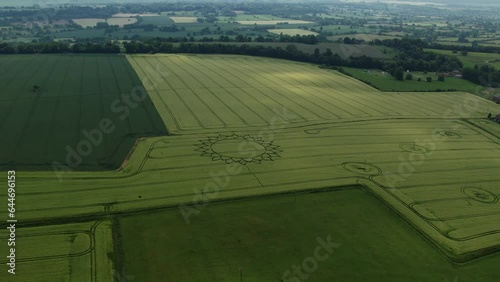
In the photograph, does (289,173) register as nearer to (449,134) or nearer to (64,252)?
(64,252)

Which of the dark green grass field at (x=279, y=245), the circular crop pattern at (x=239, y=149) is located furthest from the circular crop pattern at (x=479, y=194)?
the circular crop pattern at (x=239, y=149)

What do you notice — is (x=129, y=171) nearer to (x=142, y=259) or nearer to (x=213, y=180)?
(x=213, y=180)

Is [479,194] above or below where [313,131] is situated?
below

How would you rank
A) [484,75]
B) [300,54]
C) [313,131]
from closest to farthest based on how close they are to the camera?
[313,131], [484,75], [300,54]

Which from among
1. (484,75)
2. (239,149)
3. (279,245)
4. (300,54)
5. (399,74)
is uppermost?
(300,54)

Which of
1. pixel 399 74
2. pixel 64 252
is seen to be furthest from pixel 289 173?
pixel 399 74

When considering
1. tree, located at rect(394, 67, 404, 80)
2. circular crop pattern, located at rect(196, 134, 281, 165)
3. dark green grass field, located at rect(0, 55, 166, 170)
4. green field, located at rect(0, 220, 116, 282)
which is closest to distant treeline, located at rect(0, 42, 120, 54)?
dark green grass field, located at rect(0, 55, 166, 170)

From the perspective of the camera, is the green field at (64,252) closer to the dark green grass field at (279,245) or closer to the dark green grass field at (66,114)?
the dark green grass field at (279,245)

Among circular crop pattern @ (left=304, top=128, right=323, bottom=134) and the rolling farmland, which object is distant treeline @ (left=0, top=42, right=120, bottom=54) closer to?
the rolling farmland
